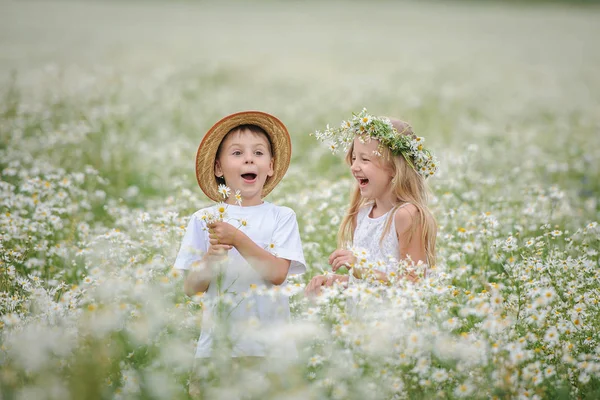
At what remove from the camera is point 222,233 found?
377cm

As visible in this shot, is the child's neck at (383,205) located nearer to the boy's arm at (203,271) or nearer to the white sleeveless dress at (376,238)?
the white sleeveless dress at (376,238)

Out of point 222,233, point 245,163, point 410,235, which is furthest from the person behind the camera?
point 410,235

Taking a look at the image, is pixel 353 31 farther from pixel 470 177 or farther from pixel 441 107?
pixel 470 177

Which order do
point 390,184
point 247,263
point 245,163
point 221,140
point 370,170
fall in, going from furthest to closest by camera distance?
point 390,184 → point 370,170 → point 221,140 → point 245,163 → point 247,263

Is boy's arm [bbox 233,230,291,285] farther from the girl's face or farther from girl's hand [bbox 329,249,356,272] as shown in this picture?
the girl's face

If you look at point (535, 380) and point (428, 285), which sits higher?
point (428, 285)

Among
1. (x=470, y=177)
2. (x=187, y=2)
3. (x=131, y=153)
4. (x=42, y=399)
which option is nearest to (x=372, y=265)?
(x=42, y=399)

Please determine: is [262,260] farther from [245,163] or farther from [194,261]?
[245,163]

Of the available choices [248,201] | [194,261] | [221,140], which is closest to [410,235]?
[248,201]

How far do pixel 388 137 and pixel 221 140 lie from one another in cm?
117

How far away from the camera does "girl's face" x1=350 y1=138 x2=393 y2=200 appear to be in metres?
4.71

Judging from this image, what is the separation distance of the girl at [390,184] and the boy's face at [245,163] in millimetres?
484

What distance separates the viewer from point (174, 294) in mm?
4391

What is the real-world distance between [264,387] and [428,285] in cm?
127
